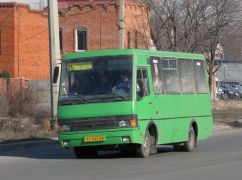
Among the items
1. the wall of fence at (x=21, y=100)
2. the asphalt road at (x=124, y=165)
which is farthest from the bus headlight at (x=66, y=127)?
the wall of fence at (x=21, y=100)

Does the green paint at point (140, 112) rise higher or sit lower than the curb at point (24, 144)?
higher

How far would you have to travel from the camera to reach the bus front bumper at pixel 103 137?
63.2ft

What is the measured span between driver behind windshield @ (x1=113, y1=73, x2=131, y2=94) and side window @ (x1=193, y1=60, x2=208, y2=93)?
15.2ft

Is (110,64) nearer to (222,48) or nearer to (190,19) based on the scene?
(190,19)

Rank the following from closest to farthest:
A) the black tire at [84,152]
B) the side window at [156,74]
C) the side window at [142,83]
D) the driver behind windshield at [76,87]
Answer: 1. the side window at [142,83]
2. the driver behind windshield at [76,87]
3. the side window at [156,74]
4. the black tire at [84,152]

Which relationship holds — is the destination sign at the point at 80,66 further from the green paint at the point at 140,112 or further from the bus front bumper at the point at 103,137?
the bus front bumper at the point at 103,137

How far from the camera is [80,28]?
186 feet

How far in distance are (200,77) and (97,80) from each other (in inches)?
208

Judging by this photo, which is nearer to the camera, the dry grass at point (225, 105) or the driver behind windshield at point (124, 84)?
the driver behind windshield at point (124, 84)

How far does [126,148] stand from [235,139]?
8473 mm

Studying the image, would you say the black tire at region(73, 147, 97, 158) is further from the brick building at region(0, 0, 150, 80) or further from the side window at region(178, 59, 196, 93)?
the brick building at region(0, 0, 150, 80)

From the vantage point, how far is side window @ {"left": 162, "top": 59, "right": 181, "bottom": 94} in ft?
70.8

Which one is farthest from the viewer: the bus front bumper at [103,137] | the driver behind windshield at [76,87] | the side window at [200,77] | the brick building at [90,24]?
the brick building at [90,24]

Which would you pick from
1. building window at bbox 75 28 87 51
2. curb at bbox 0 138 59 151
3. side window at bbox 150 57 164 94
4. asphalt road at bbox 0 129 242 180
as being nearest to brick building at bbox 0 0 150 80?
building window at bbox 75 28 87 51
